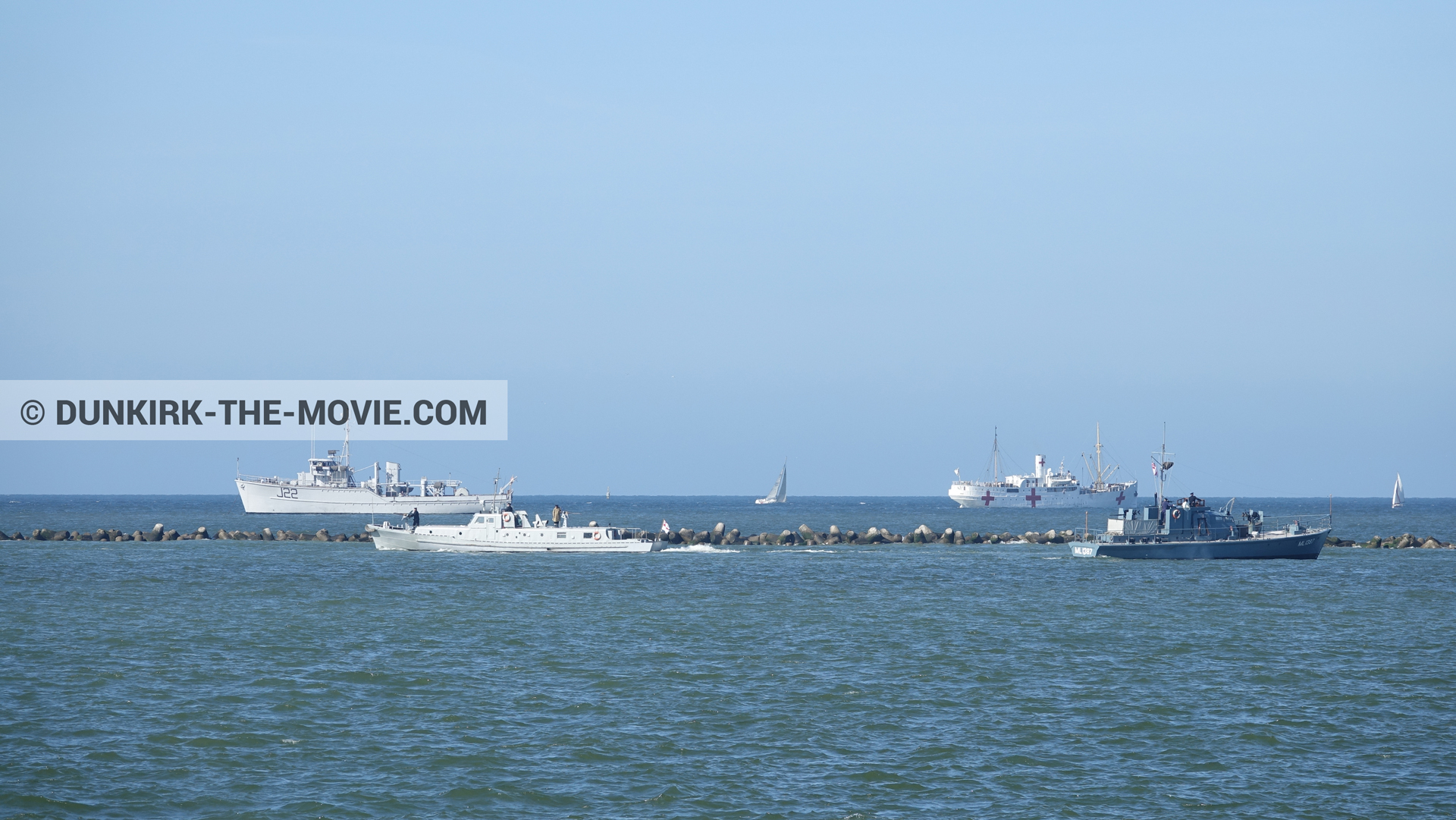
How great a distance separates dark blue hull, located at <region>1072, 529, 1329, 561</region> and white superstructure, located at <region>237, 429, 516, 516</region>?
102 metres

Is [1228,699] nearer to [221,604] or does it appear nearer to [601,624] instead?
[601,624]

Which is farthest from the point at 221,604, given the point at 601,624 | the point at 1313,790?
the point at 1313,790

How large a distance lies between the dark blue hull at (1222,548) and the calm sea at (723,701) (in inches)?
501

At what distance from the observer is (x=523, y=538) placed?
73.1m

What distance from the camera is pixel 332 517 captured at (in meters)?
164

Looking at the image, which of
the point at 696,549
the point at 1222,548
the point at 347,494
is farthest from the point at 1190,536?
the point at 347,494

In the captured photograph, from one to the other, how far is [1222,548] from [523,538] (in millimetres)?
37974

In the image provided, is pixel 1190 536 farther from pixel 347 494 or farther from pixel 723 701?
pixel 347 494

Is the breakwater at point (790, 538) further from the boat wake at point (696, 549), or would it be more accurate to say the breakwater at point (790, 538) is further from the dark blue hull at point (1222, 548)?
the dark blue hull at point (1222, 548)

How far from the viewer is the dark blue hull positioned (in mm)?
69750

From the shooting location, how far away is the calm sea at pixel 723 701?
20.9 meters

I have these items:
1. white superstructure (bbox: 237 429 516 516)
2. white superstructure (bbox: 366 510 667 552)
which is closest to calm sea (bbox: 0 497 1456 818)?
white superstructure (bbox: 366 510 667 552)

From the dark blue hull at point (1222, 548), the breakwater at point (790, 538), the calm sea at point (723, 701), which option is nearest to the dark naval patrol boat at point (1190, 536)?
the dark blue hull at point (1222, 548)

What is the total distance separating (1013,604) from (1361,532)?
8627 centimetres
